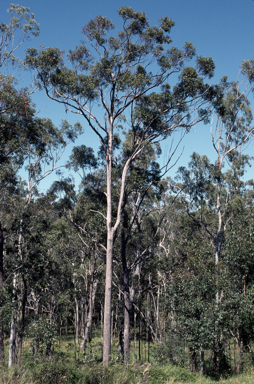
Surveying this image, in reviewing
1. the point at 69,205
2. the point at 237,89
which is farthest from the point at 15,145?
the point at 237,89

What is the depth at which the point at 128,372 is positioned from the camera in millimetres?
8680

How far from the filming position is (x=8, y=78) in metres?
15.2

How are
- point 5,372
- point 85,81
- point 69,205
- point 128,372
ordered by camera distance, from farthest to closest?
point 69,205 < point 85,81 < point 128,372 < point 5,372

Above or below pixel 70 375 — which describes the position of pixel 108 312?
above

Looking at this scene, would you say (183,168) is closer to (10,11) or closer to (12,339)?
(10,11)

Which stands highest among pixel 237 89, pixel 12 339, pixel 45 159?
pixel 237 89

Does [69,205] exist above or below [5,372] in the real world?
above

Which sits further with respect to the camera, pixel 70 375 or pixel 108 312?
pixel 108 312

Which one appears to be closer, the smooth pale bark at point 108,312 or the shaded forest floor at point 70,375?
the shaded forest floor at point 70,375

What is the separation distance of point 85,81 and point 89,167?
5353 millimetres

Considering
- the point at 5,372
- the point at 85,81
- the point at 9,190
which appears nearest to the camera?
the point at 5,372

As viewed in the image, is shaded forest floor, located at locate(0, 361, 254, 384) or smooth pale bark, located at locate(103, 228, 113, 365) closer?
shaded forest floor, located at locate(0, 361, 254, 384)

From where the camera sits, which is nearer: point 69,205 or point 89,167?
point 89,167

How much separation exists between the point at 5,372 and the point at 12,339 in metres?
11.6
